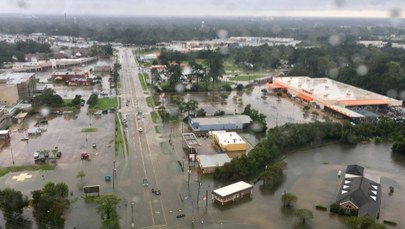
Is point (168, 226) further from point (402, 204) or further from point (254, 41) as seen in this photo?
point (254, 41)

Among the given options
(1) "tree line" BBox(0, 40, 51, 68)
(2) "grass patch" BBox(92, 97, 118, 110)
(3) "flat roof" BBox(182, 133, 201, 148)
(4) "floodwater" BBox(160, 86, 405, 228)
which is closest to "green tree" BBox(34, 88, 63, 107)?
(2) "grass patch" BBox(92, 97, 118, 110)

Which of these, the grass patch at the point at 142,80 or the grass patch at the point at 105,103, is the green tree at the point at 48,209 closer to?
the grass patch at the point at 105,103

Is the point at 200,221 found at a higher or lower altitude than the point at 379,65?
lower

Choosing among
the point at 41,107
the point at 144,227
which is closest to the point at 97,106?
the point at 41,107

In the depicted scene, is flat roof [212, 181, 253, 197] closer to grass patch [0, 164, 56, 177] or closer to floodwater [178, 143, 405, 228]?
floodwater [178, 143, 405, 228]

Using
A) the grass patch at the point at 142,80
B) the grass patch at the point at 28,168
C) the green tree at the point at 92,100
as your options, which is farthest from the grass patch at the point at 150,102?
the grass patch at the point at 28,168

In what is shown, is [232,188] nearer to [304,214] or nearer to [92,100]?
[304,214]
